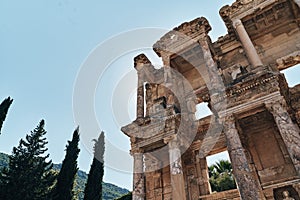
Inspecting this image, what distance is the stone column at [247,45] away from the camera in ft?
31.8

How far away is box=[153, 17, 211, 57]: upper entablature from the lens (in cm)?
1246

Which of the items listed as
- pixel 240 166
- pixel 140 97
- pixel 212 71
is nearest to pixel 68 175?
pixel 140 97

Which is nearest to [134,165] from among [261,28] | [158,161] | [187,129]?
[158,161]

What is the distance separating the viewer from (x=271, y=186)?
8.48m

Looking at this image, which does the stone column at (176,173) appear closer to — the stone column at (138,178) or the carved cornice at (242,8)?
the stone column at (138,178)

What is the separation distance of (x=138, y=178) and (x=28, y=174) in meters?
14.3

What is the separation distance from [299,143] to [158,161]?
6273 millimetres

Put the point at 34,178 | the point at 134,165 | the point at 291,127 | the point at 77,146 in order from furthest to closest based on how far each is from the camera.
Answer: the point at 77,146
the point at 34,178
the point at 134,165
the point at 291,127

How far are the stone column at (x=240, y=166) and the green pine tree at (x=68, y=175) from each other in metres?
16.3

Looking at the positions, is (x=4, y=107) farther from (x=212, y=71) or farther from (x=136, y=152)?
(x=212, y=71)

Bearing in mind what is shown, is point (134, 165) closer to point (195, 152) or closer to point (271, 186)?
point (195, 152)

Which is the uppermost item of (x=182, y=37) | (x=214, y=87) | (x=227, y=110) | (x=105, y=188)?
(x=105, y=188)

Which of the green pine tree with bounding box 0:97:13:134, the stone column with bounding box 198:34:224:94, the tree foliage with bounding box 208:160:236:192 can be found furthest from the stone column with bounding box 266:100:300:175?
the green pine tree with bounding box 0:97:13:134

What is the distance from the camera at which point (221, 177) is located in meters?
21.6
